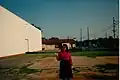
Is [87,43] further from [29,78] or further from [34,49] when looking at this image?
[29,78]

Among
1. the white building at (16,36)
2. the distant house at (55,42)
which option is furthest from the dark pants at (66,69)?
the white building at (16,36)

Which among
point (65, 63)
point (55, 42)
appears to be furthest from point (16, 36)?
point (65, 63)

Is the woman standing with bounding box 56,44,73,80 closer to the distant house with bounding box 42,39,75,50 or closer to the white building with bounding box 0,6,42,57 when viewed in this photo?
the distant house with bounding box 42,39,75,50

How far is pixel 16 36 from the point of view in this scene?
30.3 feet

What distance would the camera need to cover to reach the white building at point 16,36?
761 centimetres

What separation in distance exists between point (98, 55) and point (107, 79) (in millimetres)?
4669

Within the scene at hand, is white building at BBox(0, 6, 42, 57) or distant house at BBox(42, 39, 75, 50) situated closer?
distant house at BBox(42, 39, 75, 50)

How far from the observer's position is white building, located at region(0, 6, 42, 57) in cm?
761

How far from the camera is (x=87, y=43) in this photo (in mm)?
7254

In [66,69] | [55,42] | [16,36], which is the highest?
[16,36]

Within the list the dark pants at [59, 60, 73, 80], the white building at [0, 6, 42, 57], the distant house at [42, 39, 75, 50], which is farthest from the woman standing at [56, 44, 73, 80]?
the white building at [0, 6, 42, 57]

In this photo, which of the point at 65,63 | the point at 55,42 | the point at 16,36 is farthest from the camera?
the point at 16,36

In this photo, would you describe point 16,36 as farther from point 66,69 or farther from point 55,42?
point 66,69

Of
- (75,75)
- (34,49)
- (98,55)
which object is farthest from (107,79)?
(98,55)
